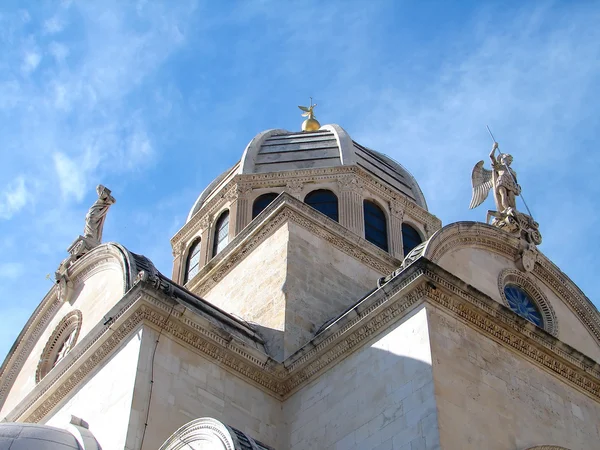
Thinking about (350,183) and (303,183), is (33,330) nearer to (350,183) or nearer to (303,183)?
(303,183)

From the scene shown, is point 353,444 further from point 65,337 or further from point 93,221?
point 93,221

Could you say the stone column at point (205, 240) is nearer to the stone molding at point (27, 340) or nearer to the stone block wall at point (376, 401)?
the stone molding at point (27, 340)

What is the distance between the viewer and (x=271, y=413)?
17.8m

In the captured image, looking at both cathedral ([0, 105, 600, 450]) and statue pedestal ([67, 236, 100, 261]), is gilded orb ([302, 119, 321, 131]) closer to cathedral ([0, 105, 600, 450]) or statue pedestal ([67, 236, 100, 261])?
cathedral ([0, 105, 600, 450])

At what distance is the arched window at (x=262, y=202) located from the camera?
26484 millimetres

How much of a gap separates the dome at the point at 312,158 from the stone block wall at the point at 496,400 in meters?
11.2

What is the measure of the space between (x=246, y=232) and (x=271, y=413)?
6.61m

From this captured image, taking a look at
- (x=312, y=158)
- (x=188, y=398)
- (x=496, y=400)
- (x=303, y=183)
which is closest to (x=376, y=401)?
(x=496, y=400)

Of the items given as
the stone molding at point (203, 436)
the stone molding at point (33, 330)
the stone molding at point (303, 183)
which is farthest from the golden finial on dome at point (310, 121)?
the stone molding at point (203, 436)

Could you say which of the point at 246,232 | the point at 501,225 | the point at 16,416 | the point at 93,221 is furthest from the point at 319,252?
the point at 16,416

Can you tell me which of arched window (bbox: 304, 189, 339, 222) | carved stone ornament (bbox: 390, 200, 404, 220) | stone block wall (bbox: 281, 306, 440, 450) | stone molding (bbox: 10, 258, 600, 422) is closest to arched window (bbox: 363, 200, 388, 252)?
carved stone ornament (bbox: 390, 200, 404, 220)

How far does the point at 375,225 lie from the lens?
26422 millimetres

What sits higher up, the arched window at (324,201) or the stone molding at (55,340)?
the arched window at (324,201)

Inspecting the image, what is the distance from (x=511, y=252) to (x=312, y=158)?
8.69 m
